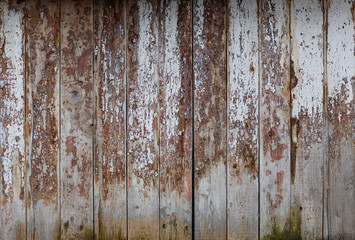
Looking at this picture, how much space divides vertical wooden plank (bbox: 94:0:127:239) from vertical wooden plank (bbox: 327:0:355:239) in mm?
939

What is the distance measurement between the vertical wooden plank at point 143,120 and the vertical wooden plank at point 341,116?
0.79m

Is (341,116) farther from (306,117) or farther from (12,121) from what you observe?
(12,121)

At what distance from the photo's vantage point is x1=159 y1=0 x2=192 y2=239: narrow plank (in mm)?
1462

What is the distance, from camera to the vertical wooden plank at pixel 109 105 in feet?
4.77

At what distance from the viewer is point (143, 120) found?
4.82ft

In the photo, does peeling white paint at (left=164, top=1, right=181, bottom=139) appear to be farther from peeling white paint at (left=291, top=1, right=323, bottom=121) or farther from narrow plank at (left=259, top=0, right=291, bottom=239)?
peeling white paint at (left=291, top=1, right=323, bottom=121)

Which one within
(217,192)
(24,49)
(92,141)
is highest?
(24,49)

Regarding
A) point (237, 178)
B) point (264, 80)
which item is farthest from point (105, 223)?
point (264, 80)

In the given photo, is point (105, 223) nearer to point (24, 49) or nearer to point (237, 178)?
point (237, 178)

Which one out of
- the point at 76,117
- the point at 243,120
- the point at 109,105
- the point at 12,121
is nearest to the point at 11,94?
the point at 12,121

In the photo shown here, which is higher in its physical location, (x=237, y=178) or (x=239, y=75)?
(x=239, y=75)

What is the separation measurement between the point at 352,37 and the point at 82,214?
145 cm

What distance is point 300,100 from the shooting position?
1483mm

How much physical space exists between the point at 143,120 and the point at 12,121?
574mm
